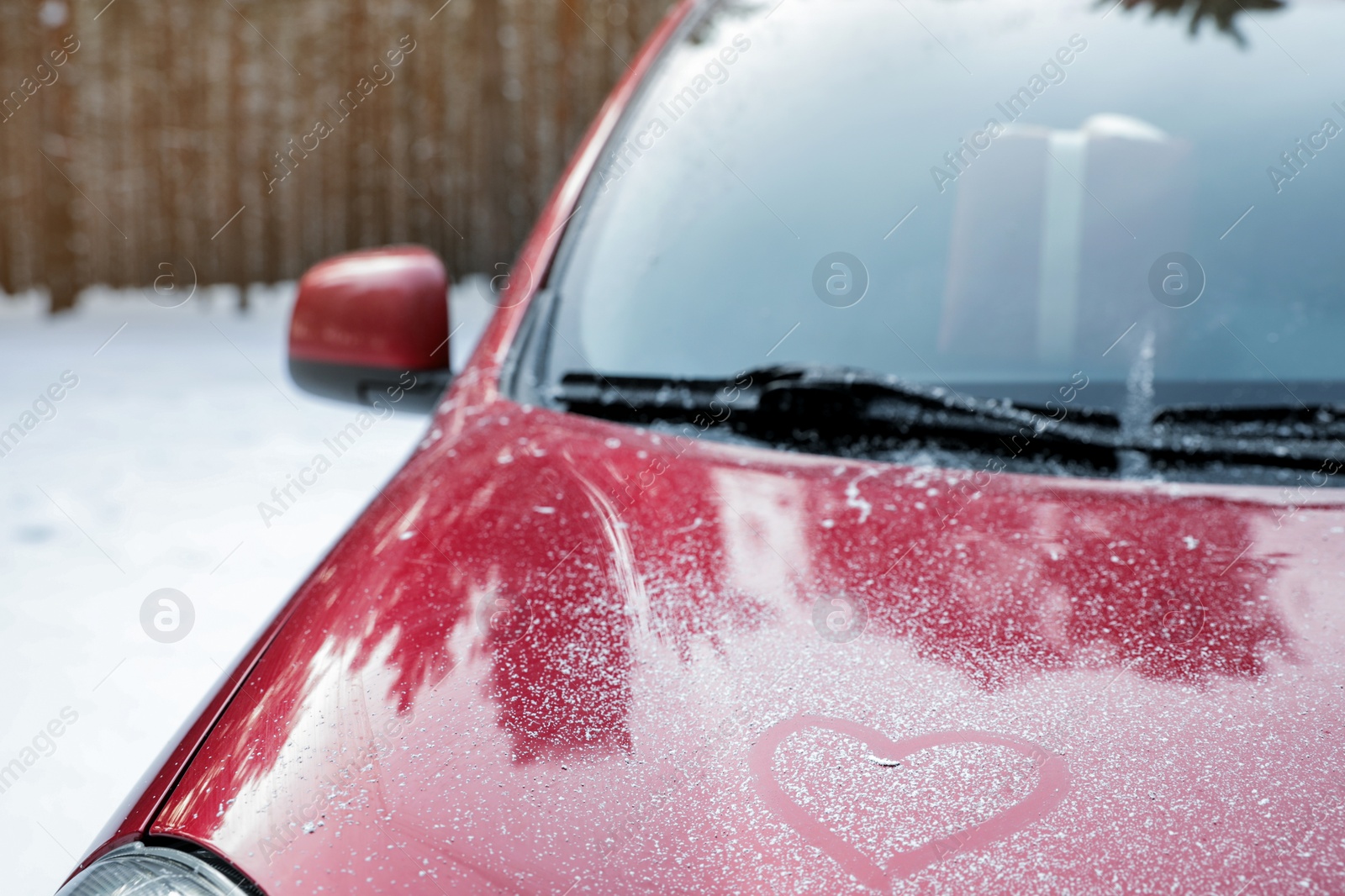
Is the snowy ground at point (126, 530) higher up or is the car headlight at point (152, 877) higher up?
the car headlight at point (152, 877)

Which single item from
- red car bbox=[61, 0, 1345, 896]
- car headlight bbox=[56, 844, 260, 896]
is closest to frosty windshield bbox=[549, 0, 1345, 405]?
red car bbox=[61, 0, 1345, 896]

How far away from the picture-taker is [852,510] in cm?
112

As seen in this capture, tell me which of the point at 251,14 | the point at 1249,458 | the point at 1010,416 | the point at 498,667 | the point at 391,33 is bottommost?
the point at 498,667

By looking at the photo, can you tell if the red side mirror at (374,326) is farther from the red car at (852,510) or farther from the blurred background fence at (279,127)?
the blurred background fence at (279,127)

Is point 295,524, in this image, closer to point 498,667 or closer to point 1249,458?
point 498,667

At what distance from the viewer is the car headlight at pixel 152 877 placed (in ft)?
2.51

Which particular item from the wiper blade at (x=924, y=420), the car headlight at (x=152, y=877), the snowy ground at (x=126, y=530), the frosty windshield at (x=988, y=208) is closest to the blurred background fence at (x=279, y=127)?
the snowy ground at (x=126, y=530)

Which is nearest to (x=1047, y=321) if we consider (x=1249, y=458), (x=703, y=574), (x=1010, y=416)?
(x=1010, y=416)

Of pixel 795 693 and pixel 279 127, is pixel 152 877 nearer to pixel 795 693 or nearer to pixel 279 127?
pixel 795 693

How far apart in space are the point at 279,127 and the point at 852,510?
7.07 metres

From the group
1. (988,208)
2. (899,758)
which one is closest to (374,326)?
(988,208)

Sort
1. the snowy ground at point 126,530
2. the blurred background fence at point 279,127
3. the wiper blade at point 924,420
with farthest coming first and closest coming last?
the blurred background fence at point 279,127 → the snowy ground at point 126,530 → the wiper blade at point 924,420

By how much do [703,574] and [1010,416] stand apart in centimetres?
48

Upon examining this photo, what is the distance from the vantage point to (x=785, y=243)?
150 centimetres
